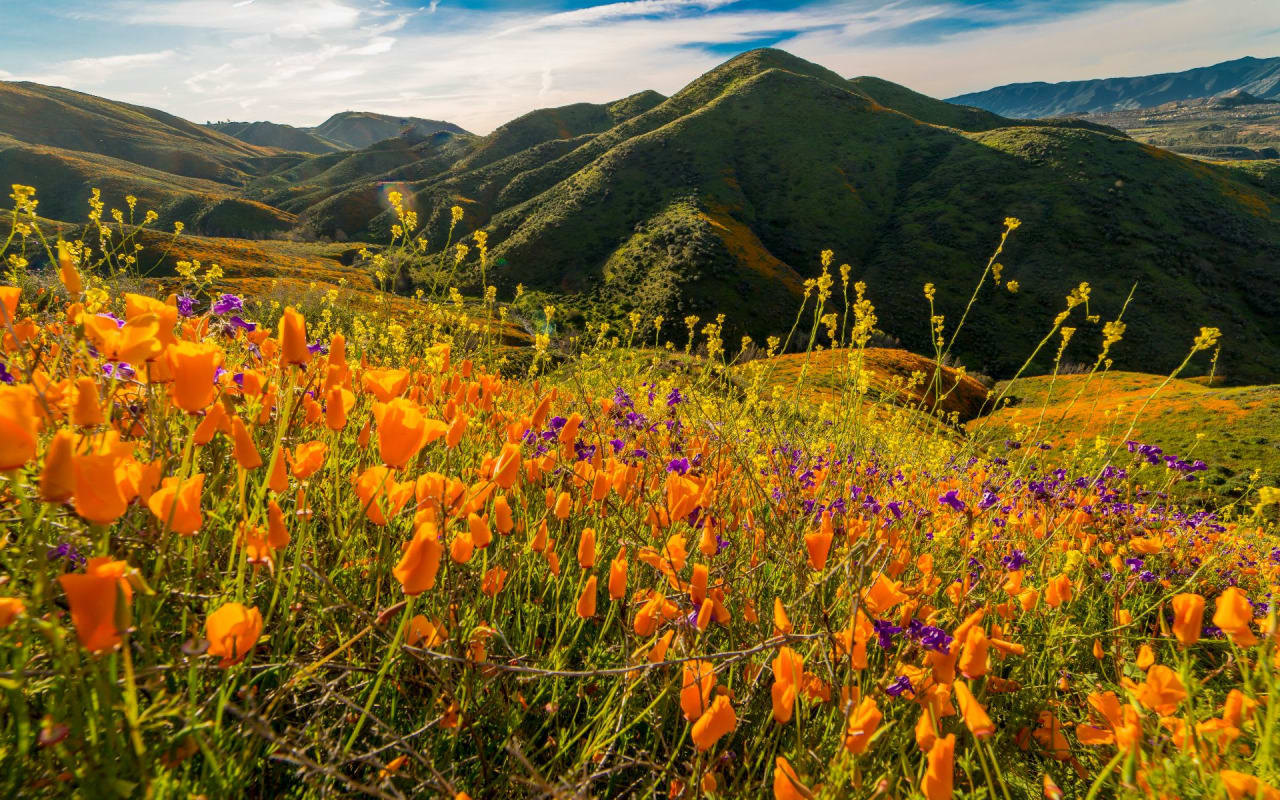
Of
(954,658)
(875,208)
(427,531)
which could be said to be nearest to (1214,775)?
(954,658)

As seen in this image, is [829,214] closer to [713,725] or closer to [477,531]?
[477,531]

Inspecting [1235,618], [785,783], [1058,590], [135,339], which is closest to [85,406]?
[135,339]

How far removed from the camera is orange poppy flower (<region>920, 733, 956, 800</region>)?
910 mm

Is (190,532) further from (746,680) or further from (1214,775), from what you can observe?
(1214,775)

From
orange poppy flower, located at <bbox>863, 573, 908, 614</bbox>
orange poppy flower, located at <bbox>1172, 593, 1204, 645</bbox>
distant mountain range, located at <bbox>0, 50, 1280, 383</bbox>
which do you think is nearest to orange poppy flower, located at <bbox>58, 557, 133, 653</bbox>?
orange poppy flower, located at <bbox>863, 573, 908, 614</bbox>

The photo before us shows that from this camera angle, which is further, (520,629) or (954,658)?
(520,629)

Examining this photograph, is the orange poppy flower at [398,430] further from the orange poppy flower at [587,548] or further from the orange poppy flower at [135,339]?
the orange poppy flower at [587,548]

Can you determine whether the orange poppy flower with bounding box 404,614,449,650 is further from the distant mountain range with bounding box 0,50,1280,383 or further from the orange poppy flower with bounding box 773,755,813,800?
the distant mountain range with bounding box 0,50,1280,383

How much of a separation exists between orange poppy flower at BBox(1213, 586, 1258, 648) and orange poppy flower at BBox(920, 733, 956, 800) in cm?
63

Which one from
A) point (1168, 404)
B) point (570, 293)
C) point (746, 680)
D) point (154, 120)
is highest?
point (154, 120)

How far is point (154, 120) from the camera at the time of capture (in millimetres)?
149000

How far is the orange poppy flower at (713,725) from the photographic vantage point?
3.32 feet

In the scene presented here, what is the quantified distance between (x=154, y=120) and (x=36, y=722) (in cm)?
20749

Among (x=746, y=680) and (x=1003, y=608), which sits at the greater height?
(x=746, y=680)
